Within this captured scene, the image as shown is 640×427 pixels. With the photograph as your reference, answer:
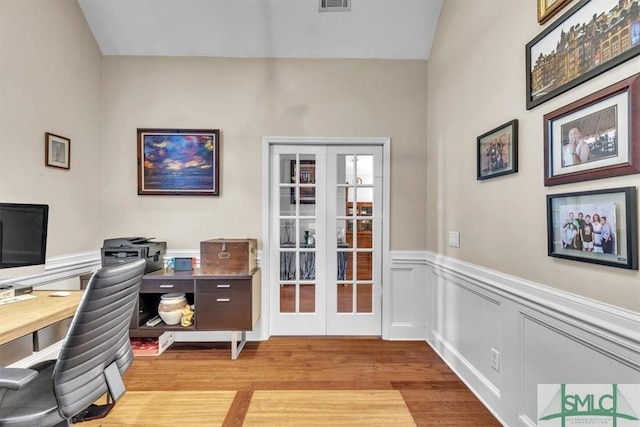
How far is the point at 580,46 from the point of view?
1.38m

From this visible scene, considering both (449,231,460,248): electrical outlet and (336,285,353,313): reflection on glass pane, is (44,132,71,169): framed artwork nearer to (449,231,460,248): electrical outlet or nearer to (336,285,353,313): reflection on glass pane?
(336,285,353,313): reflection on glass pane

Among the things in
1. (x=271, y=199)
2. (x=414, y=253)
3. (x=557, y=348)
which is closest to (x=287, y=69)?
(x=271, y=199)

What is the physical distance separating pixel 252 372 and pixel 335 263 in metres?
1.27

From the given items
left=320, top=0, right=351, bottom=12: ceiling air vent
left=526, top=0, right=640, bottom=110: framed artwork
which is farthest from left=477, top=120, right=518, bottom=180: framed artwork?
left=320, top=0, right=351, bottom=12: ceiling air vent

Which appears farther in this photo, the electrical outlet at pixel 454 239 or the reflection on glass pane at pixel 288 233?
the reflection on glass pane at pixel 288 233

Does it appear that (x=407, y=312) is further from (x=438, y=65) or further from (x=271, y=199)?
(x=438, y=65)

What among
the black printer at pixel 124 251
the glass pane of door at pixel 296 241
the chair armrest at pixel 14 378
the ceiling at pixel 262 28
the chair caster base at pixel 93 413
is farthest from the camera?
the glass pane of door at pixel 296 241

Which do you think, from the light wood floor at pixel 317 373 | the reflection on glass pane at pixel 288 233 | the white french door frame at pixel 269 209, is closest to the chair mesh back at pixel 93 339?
the light wood floor at pixel 317 373

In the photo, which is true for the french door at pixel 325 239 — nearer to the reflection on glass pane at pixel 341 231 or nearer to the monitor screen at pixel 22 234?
the reflection on glass pane at pixel 341 231

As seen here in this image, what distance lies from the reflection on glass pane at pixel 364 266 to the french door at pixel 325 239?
0.03 feet

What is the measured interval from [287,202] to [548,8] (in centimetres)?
244

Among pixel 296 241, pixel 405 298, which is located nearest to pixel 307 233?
pixel 296 241

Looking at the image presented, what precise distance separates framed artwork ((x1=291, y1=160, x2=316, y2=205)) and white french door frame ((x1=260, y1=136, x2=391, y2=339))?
23 centimetres

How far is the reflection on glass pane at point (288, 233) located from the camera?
325cm
